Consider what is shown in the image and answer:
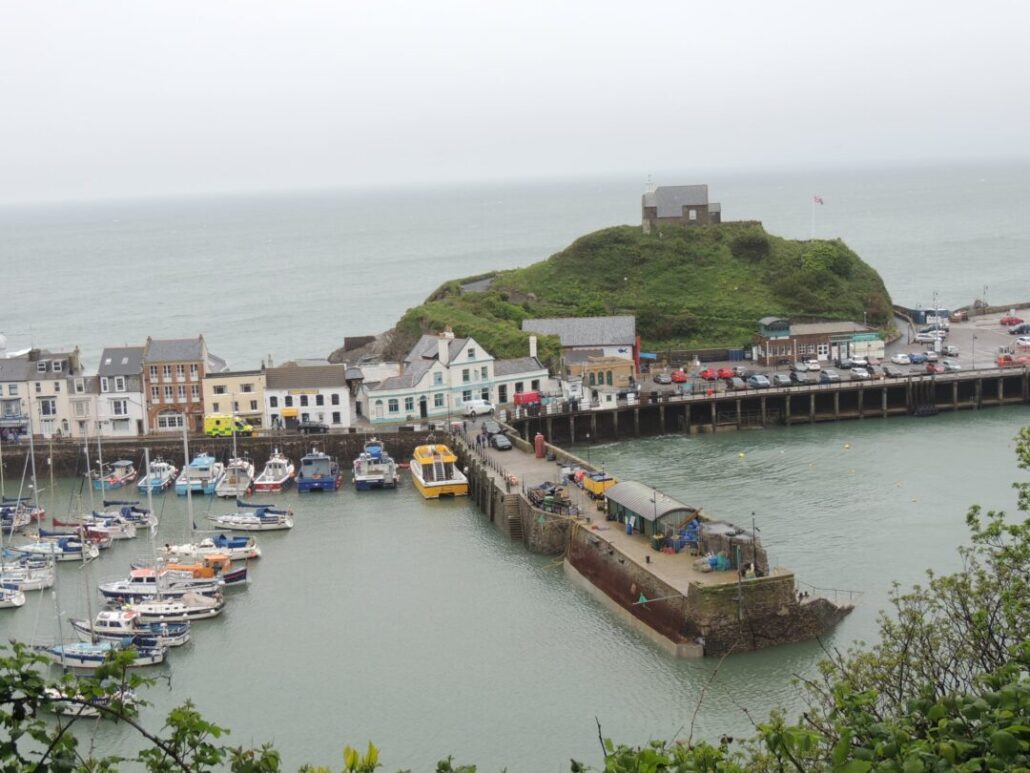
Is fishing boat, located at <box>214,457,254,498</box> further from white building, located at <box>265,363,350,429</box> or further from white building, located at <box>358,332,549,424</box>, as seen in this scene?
white building, located at <box>358,332,549,424</box>

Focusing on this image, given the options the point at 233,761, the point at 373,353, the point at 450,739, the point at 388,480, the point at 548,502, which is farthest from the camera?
the point at 373,353

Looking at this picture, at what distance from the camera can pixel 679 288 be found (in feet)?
271

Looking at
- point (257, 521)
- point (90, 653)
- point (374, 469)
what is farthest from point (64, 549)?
point (374, 469)

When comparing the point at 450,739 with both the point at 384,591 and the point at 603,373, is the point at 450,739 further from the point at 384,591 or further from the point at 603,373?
the point at 603,373

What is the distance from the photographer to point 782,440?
57750 millimetres

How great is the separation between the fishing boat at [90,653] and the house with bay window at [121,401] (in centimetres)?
2499

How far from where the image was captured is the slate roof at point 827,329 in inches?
2758

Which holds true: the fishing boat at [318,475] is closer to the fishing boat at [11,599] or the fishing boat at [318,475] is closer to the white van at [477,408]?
the white van at [477,408]

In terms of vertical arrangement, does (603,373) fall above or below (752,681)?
above

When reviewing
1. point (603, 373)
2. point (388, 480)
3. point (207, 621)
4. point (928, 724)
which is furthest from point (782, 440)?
point (928, 724)

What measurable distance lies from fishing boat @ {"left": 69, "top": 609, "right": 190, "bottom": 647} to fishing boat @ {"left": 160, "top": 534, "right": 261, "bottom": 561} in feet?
17.4

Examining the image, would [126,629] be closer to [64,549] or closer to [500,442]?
[64,549]

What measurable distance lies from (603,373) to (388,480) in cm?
1591

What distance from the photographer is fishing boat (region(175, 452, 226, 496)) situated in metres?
51.3
